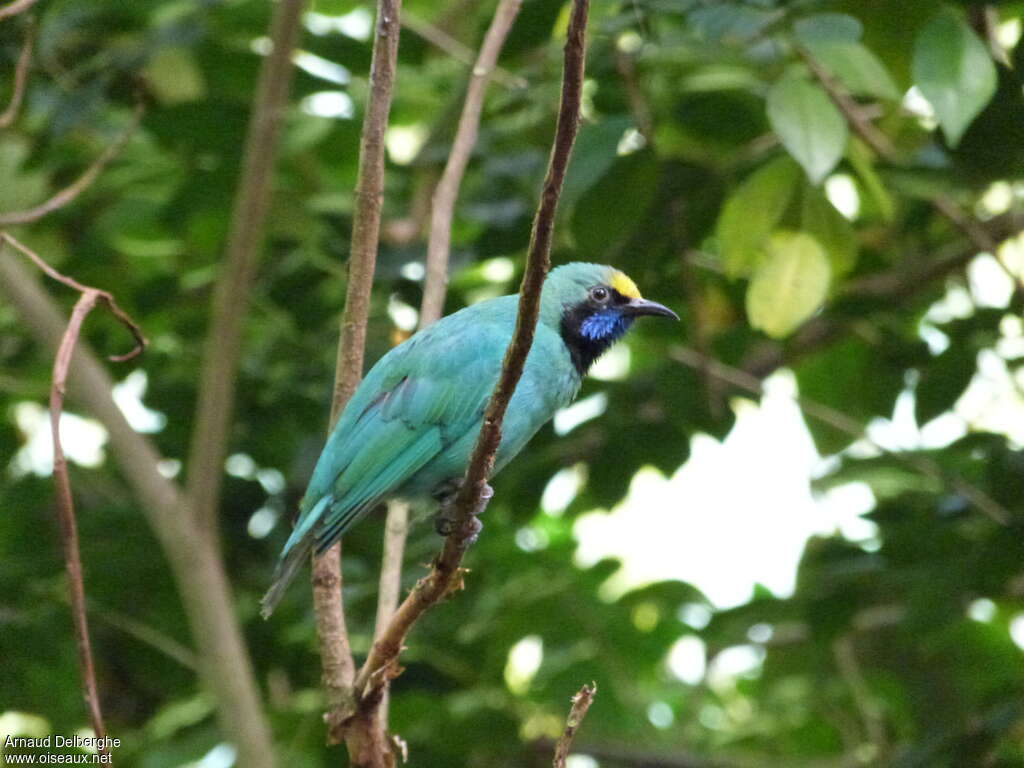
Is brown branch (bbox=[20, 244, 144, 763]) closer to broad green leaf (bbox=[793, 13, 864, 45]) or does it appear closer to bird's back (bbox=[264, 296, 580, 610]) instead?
bird's back (bbox=[264, 296, 580, 610])

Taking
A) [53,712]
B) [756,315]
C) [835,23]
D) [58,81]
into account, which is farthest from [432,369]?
[53,712]

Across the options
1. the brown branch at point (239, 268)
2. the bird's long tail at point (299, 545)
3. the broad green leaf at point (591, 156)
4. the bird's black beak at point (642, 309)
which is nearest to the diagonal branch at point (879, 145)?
the broad green leaf at point (591, 156)

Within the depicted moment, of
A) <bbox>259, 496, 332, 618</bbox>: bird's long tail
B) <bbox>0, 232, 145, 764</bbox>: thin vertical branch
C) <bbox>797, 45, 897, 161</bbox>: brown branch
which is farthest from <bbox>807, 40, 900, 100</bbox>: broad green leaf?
<bbox>0, 232, 145, 764</bbox>: thin vertical branch

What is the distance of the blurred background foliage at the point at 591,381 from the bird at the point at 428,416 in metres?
0.52

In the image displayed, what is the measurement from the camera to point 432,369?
407 centimetres

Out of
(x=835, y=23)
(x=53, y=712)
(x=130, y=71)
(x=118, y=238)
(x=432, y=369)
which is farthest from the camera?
(x=118, y=238)

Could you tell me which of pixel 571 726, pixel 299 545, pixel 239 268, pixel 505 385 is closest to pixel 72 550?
pixel 505 385

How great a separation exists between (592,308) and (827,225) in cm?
83

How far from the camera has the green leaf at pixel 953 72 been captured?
3.51 meters

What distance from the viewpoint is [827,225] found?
173 inches

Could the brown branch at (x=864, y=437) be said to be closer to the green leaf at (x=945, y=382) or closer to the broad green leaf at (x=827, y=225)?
the green leaf at (x=945, y=382)

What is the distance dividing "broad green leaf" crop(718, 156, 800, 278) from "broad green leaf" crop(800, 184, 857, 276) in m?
0.07

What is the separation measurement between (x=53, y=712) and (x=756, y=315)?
10.3ft

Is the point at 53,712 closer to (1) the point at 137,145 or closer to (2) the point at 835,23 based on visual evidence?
(1) the point at 137,145
